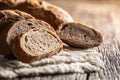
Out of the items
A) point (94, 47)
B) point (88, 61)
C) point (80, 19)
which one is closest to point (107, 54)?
point (94, 47)

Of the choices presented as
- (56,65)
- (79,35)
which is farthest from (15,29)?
(79,35)

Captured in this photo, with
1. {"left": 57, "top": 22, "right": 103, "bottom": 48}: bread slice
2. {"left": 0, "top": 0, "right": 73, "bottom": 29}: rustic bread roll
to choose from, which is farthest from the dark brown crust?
{"left": 0, "top": 0, "right": 73, "bottom": 29}: rustic bread roll

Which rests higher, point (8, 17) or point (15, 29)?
point (8, 17)

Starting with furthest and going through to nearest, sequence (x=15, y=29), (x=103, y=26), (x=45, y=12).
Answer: (x=103, y=26), (x=45, y=12), (x=15, y=29)

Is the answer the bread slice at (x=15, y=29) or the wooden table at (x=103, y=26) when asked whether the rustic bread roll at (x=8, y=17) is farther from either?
the wooden table at (x=103, y=26)

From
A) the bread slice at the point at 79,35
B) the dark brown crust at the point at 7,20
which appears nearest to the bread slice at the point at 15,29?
the dark brown crust at the point at 7,20

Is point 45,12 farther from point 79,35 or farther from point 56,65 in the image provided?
point 56,65
